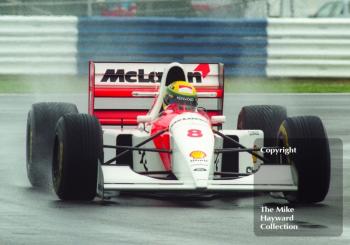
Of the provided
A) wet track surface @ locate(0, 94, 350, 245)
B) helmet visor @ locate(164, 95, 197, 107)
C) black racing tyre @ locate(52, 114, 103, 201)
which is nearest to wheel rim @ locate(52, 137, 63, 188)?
black racing tyre @ locate(52, 114, 103, 201)

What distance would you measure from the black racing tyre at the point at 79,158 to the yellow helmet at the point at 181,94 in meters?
1.34

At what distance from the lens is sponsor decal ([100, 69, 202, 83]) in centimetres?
1318

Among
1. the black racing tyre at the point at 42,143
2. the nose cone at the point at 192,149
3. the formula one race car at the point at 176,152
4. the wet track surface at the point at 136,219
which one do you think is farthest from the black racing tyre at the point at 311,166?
the black racing tyre at the point at 42,143

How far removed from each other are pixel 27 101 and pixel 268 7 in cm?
584

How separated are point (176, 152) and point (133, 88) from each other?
278cm

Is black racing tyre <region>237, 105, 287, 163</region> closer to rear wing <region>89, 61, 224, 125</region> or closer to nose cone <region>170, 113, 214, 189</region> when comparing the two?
rear wing <region>89, 61, 224, 125</region>

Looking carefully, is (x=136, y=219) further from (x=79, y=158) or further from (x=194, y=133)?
(x=194, y=133)

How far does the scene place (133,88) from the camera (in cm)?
1304

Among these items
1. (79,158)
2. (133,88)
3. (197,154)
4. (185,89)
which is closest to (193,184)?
(197,154)

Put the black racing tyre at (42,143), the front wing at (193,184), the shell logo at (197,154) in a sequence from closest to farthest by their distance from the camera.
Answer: the front wing at (193,184) → the shell logo at (197,154) → the black racing tyre at (42,143)

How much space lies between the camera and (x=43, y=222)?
930cm

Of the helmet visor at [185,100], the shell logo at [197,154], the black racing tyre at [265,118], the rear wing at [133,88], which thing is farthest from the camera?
the rear wing at [133,88]

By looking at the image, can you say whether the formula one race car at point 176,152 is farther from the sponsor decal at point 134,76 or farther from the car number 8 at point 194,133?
the sponsor decal at point 134,76

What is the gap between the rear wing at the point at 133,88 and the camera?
12828 mm
